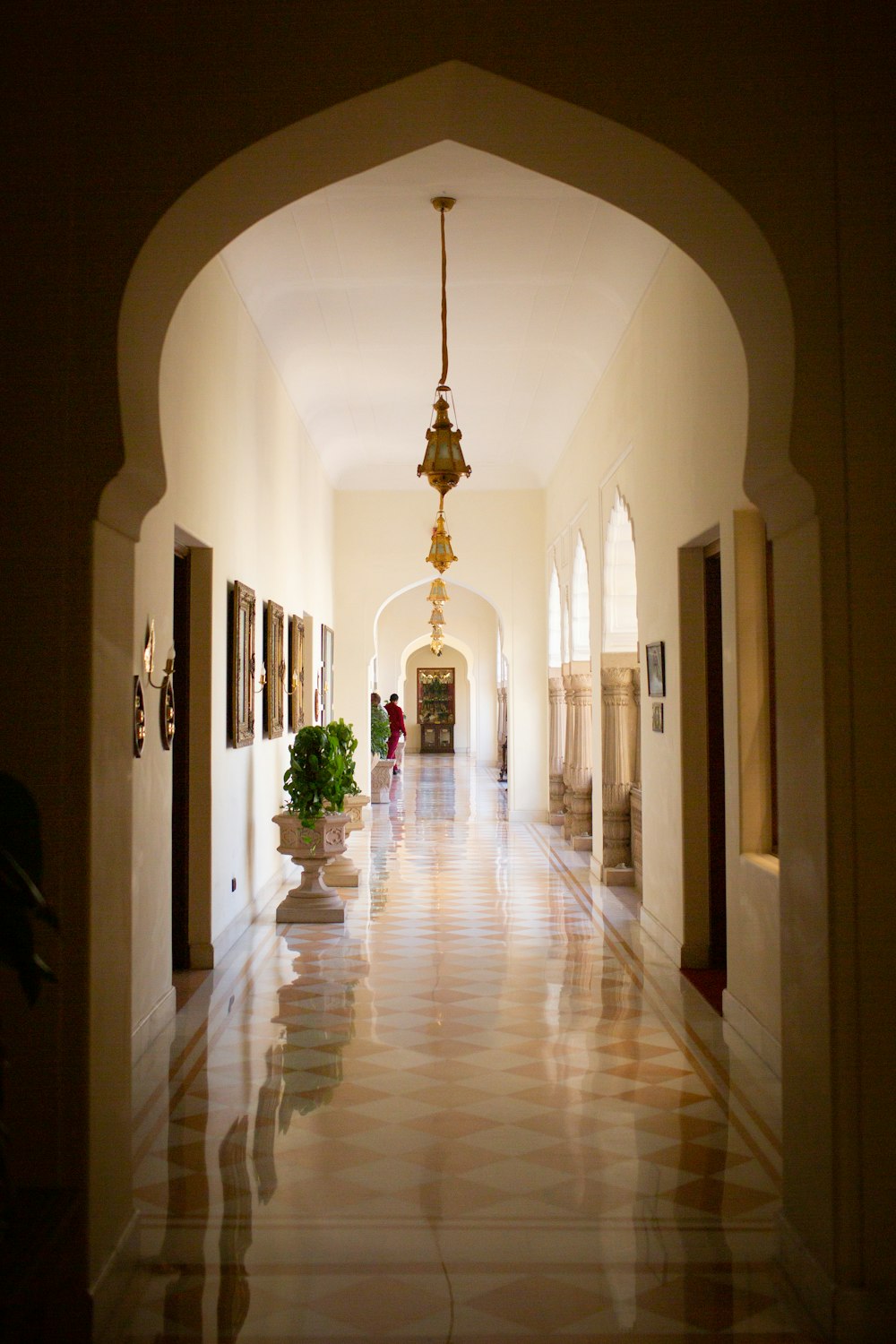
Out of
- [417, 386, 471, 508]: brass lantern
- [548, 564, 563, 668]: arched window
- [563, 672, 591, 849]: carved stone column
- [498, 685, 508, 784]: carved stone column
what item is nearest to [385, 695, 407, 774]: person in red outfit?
[498, 685, 508, 784]: carved stone column

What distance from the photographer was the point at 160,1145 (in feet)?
14.9

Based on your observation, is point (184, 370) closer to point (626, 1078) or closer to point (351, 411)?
point (626, 1078)

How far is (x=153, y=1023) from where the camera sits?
5.98 m

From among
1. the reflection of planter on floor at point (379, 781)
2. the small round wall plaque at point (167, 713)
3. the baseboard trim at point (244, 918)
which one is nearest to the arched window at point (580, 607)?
the baseboard trim at point (244, 918)

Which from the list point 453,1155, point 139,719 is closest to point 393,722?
point 139,719

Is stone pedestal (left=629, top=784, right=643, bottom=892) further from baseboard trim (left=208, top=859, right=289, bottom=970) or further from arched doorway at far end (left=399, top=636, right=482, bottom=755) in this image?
arched doorway at far end (left=399, top=636, right=482, bottom=755)

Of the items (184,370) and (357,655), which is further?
(357,655)

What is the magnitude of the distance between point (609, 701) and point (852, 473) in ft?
26.1

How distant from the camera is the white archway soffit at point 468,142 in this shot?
3445 mm

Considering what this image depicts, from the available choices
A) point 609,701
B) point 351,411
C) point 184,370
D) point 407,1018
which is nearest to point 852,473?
point 407,1018

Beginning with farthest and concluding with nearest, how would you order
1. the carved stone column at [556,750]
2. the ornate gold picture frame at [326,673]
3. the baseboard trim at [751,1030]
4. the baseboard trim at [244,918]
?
the carved stone column at [556,750], the ornate gold picture frame at [326,673], the baseboard trim at [244,918], the baseboard trim at [751,1030]

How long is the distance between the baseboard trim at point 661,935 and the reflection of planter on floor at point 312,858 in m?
2.43

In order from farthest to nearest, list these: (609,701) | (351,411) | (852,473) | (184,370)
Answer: (351,411) < (609,701) < (184,370) < (852,473)

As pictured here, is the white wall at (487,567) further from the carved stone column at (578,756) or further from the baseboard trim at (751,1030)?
the baseboard trim at (751,1030)
